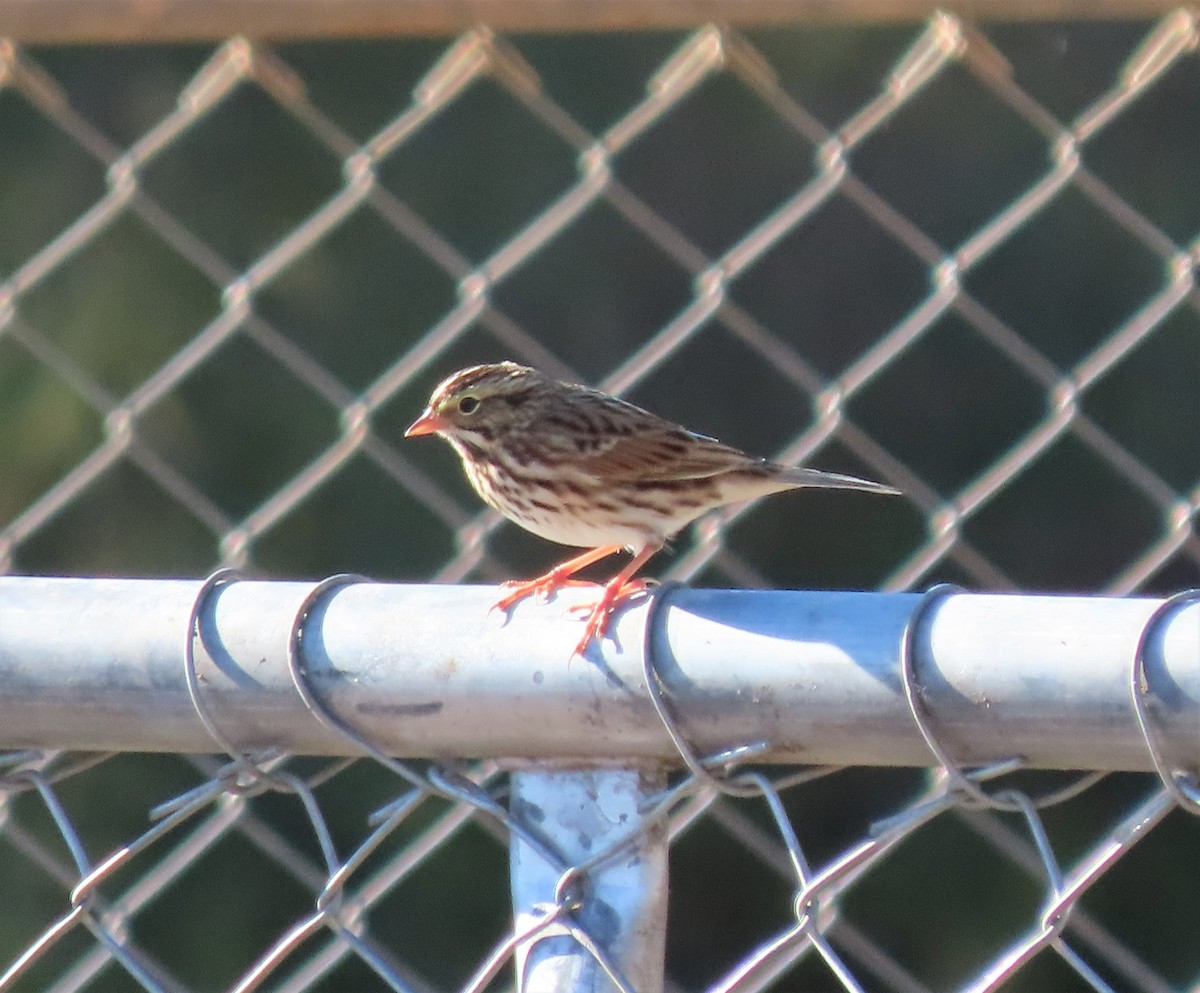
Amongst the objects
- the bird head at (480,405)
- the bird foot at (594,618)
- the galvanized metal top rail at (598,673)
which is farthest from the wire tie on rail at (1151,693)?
the bird head at (480,405)

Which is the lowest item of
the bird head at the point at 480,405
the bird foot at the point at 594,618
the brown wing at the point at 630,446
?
the brown wing at the point at 630,446

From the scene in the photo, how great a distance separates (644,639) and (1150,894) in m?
3.69

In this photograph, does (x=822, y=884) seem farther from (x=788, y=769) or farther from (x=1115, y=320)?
(x=1115, y=320)

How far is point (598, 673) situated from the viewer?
1306 mm

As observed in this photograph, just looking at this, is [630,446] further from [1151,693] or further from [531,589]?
[1151,693]

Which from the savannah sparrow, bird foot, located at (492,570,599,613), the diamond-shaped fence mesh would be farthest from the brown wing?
the diamond-shaped fence mesh

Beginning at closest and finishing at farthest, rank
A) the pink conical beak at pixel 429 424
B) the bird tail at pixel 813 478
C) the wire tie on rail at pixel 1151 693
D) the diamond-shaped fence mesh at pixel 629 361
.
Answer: the wire tie on rail at pixel 1151 693 → the bird tail at pixel 813 478 → the pink conical beak at pixel 429 424 → the diamond-shaped fence mesh at pixel 629 361

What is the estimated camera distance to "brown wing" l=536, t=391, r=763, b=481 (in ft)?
8.41

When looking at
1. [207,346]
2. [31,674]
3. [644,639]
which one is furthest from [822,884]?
Result: [207,346]

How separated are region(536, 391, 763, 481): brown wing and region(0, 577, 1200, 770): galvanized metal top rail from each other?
1.15 m

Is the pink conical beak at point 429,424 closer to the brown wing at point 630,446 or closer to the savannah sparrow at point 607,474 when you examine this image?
the savannah sparrow at point 607,474

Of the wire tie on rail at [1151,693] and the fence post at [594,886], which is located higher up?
the fence post at [594,886]

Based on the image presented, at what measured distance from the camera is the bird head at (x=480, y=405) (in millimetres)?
2742

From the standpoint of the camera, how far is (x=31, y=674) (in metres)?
1.39
